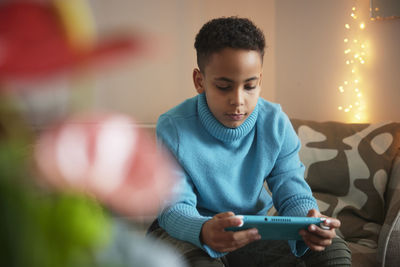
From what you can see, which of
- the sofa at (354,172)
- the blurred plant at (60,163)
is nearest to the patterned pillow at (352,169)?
the sofa at (354,172)

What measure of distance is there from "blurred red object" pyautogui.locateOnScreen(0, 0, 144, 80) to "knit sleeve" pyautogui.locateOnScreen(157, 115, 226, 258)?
78cm

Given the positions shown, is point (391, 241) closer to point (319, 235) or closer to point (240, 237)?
point (319, 235)

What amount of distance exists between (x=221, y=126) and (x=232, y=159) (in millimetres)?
109

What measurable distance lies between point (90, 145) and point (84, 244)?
0.12ft

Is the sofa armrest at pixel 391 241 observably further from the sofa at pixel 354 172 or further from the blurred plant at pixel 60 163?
the blurred plant at pixel 60 163

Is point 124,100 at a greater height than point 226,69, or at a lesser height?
lesser

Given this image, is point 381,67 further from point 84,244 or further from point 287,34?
point 84,244

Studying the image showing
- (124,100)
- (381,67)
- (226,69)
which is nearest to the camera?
(226,69)

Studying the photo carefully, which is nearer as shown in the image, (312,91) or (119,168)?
(119,168)

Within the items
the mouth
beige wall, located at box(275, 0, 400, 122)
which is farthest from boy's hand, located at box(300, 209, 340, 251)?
beige wall, located at box(275, 0, 400, 122)

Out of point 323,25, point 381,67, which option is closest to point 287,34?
point 323,25

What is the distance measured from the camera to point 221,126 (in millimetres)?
1082

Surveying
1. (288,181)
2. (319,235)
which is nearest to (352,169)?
(288,181)

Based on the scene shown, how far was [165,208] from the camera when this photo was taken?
974 mm
